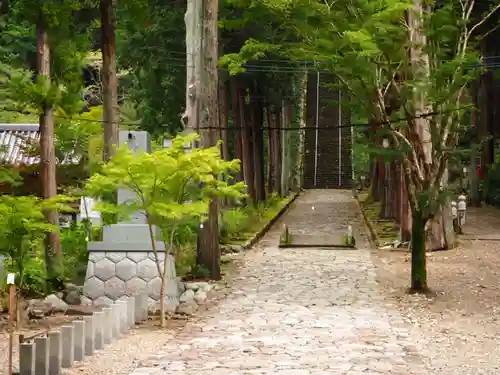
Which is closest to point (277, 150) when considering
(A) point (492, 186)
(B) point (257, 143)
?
(B) point (257, 143)

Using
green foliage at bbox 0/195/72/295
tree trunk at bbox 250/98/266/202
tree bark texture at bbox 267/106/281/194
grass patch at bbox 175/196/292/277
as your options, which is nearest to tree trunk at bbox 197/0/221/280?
grass patch at bbox 175/196/292/277

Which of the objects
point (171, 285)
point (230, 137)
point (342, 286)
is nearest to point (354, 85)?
point (342, 286)

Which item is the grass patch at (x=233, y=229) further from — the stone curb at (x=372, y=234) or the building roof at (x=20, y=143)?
the building roof at (x=20, y=143)

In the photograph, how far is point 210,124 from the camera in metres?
21.9

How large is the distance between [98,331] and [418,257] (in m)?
8.06

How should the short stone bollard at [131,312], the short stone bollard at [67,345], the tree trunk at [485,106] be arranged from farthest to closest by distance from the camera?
the tree trunk at [485,106] < the short stone bollard at [131,312] < the short stone bollard at [67,345]

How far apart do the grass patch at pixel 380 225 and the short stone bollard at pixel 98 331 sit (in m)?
16.4

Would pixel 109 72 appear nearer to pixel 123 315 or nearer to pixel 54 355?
pixel 123 315

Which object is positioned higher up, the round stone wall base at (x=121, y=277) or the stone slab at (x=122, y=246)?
the stone slab at (x=122, y=246)

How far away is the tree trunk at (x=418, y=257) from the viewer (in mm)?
19797

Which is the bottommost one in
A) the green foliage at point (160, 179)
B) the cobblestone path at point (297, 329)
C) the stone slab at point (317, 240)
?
the cobblestone path at point (297, 329)

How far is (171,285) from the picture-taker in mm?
19047

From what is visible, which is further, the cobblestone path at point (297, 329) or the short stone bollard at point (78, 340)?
the short stone bollard at point (78, 340)

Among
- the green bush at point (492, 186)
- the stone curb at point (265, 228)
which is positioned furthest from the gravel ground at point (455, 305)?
the green bush at point (492, 186)
